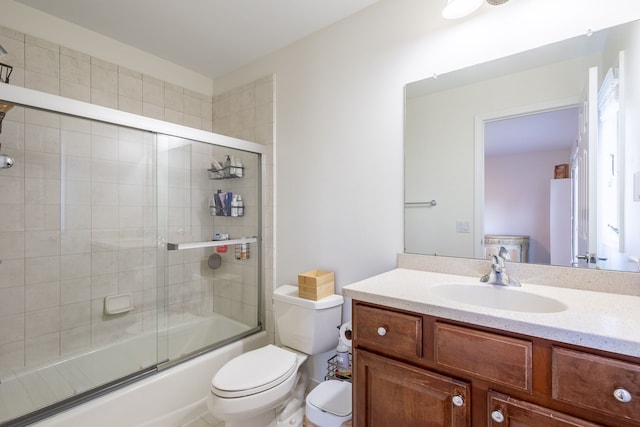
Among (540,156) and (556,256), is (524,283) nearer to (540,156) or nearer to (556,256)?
(556,256)

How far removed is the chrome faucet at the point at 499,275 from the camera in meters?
1.23

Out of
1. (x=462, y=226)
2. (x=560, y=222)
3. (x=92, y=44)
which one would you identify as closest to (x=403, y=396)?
(x=462, y=226)

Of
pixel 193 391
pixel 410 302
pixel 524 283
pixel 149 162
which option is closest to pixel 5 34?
pixel 149 162

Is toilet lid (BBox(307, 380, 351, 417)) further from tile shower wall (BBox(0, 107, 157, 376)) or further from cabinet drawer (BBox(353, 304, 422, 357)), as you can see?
tile shower wall (BBox(0, 107, 157, 376))

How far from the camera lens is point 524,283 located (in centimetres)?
128

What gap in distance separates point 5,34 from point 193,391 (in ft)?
7.58

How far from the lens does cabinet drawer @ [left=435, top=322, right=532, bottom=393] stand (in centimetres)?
82

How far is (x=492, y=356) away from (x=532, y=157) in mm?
902

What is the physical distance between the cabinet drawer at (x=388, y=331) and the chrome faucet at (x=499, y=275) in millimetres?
466

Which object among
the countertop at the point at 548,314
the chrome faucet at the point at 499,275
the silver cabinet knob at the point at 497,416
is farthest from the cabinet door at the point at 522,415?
the chrome faucet at the point at 499,275

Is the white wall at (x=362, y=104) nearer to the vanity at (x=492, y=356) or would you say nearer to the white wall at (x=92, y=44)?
the vanity at (x=492, y=356)

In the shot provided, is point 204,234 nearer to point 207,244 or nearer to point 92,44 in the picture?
point 207,244

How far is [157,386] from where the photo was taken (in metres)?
1.65

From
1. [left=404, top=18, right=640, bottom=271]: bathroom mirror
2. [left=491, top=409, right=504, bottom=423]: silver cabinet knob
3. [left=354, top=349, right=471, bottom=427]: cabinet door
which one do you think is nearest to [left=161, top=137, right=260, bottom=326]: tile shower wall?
[left=404, top=18, right=640, bottom=271]: bathroom mirror
